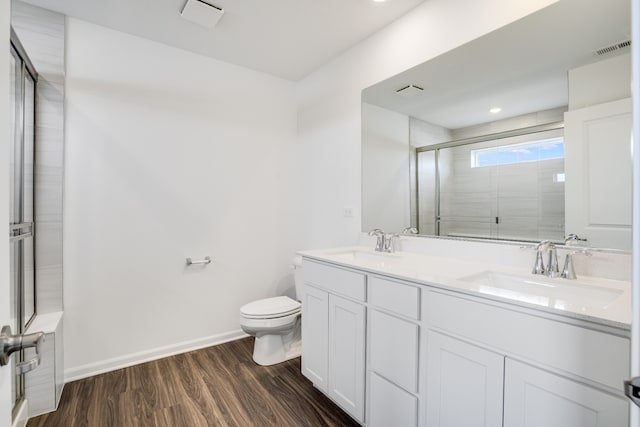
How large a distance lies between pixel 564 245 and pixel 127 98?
9.42ft

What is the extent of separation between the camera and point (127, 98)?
232 centimetres

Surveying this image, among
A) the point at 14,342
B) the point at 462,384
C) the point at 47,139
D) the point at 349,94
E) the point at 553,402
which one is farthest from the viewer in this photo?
the point at 349,94

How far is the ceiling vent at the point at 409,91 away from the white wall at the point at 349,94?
0.13 metres

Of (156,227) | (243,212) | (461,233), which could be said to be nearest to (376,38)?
(461,233)

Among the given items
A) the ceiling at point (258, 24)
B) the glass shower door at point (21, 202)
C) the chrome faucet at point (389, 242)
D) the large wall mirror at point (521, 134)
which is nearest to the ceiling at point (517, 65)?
the large wall mirror at point (521, 134)

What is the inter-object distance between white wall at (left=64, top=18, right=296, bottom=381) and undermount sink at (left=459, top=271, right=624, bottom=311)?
204cm

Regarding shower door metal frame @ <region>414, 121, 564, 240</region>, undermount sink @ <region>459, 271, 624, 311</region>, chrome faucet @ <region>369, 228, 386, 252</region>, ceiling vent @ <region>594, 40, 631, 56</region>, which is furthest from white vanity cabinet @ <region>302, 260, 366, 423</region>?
ceiling vent @ <region>594, 40, 631, 56</region>

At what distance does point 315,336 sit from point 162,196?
160 cm

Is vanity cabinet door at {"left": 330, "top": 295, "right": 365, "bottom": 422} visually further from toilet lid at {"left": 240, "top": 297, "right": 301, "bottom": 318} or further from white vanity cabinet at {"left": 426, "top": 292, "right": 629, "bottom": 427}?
toilet lid at {"left": 240, "top": 297, "right": 301, "bottom": 318}

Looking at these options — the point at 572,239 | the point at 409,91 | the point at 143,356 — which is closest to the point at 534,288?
the point at 572,239

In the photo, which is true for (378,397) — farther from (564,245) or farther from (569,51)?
(569,51)

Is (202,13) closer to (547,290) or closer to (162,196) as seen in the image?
(162,196)

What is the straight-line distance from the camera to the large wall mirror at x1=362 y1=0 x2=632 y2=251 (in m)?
1.28

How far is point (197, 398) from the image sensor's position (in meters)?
1.92
